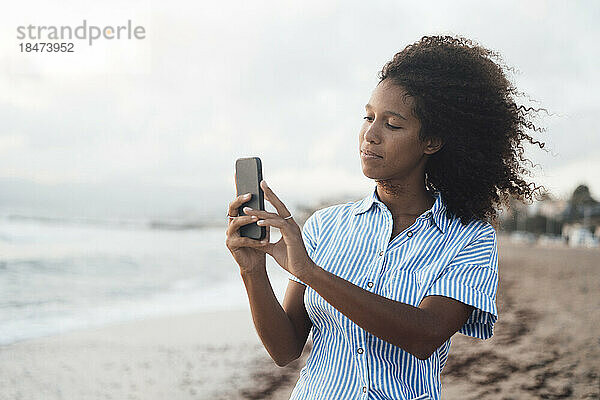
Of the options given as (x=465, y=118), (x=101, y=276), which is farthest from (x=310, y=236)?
(x=101, y=276)

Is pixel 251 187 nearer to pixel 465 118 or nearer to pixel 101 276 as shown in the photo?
pixel 465 118

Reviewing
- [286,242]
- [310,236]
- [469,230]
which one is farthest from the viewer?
[310,236]

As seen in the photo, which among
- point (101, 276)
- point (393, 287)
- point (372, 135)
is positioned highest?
point (372, 135)

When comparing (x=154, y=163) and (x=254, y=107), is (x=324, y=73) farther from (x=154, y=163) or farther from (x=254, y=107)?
(x=154, y=163)

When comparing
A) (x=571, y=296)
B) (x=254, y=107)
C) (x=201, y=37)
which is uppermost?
(x=201, y=37)

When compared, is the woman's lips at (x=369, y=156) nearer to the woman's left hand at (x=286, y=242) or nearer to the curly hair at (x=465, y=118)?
the curly hair at (x=465, y=118)

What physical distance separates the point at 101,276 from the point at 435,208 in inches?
518

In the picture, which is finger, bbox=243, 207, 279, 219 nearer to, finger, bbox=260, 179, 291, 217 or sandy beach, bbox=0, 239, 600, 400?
finger, bbox=260, 179, 291, 217

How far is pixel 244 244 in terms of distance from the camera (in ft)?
5.09

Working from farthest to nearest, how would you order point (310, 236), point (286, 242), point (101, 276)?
point (101, 276), point (310, 236), point (286, 242)

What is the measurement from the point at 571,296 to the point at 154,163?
18.4m

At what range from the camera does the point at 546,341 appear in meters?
7.89

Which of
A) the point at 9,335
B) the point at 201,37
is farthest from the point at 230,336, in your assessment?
the point at 201,37

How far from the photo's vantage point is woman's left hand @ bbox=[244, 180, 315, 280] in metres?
1.41
